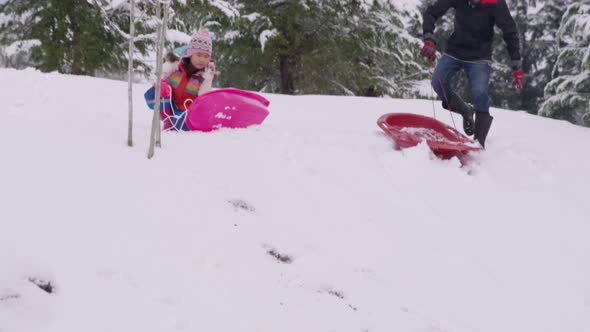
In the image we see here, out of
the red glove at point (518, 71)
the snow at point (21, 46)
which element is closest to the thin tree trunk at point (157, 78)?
the red glove at point (518, 71)

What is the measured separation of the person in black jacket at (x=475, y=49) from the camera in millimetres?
4055

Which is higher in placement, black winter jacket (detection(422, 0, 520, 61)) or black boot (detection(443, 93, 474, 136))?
black winter jacket (detection(422, 0, 520, 61))

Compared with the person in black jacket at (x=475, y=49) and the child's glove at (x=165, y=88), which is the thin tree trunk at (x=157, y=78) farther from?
the person in black jacket at (x=475, y=49)

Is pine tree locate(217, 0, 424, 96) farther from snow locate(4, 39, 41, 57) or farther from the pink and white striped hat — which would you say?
the pink and white striped hat

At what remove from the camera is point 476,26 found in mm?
4121

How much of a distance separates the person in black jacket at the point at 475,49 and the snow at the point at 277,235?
54cm

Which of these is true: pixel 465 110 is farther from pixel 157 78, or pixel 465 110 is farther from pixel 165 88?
pixel 157 78

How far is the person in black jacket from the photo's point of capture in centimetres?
405

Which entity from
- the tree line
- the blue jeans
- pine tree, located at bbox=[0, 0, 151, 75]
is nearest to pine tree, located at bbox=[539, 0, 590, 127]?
the tree line

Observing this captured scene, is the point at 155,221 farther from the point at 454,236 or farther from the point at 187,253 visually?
the point at 454,236

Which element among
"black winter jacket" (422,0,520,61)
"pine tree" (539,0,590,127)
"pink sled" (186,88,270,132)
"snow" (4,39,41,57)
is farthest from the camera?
"snow" (4,39,41,57)

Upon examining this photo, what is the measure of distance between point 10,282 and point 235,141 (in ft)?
6.51

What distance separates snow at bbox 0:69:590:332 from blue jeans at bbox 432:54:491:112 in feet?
1.87

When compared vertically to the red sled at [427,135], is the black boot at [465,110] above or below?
above
